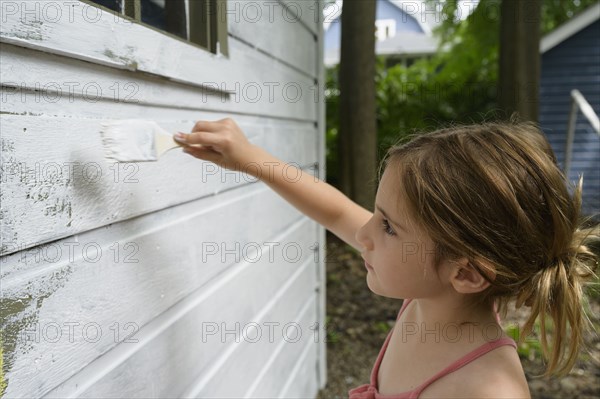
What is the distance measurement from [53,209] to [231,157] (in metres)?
0.55

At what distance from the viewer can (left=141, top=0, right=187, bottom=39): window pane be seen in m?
1.41

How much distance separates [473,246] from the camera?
1.14m

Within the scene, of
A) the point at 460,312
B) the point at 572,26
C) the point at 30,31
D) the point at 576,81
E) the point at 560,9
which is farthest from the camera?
the point at 560,9

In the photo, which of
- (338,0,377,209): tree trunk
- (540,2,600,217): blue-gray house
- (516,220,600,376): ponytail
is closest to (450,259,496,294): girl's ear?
(516,220,600,376): ponytail

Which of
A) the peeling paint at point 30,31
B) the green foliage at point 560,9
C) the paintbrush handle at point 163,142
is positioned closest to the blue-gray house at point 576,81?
the green foliage at point 560,9

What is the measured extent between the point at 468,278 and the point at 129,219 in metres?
0.76

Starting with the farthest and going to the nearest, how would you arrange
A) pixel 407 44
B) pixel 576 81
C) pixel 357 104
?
pixel 407 44
pixel 576 81
pixel 357 104

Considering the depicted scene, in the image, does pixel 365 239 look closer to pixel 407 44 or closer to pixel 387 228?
pixel 387 228

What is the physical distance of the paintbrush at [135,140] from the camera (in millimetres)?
1025

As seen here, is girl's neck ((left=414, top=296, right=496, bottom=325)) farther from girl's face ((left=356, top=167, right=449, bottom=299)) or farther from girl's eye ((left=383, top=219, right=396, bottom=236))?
girl's eye ((left=383, top=219, right=396, bottom=236))

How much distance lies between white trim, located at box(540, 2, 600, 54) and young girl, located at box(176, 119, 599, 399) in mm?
8350

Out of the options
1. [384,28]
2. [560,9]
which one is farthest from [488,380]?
[384,28]

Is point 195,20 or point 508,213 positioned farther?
point 195,20

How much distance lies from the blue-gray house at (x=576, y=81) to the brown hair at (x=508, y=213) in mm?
8253
